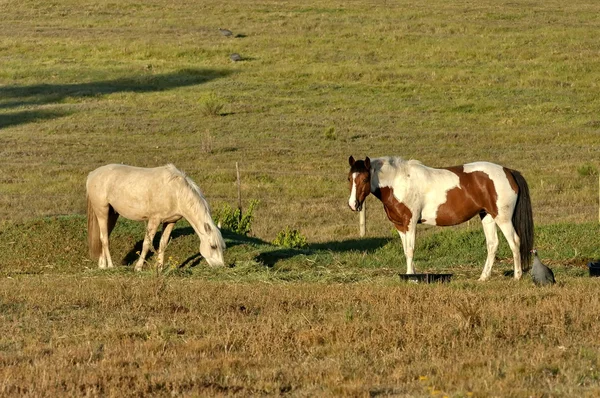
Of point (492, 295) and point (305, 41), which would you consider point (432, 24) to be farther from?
point (492, 295)

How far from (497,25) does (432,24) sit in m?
4.21

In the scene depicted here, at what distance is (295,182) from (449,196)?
1673cm

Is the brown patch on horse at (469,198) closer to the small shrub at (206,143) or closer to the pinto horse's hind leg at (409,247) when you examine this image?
the pinto horse's hind leg at (409,247)

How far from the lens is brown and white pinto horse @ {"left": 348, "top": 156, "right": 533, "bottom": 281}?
1520cm

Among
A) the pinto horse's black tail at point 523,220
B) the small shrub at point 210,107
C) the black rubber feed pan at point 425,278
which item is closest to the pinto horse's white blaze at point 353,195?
the black rubber feed pan at point 425,278

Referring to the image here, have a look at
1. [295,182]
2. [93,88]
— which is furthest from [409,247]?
→ [93,88]

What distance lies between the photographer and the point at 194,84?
178 ft

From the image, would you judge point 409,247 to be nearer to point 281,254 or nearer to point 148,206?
point 281,254

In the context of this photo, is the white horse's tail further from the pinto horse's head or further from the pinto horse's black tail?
the pinto horse's black tail

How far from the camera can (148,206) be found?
17375 mm

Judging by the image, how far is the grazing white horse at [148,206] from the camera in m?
16.8

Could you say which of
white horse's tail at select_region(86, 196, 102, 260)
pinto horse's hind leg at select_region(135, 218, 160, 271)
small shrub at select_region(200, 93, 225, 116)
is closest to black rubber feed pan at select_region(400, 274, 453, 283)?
pinto horse's hind leg at select_region(135, 218, 160, 271)

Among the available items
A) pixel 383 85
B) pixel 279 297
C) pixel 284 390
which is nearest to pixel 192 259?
pixel 279 297

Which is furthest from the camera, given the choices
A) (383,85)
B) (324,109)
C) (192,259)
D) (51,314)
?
(383,85)
